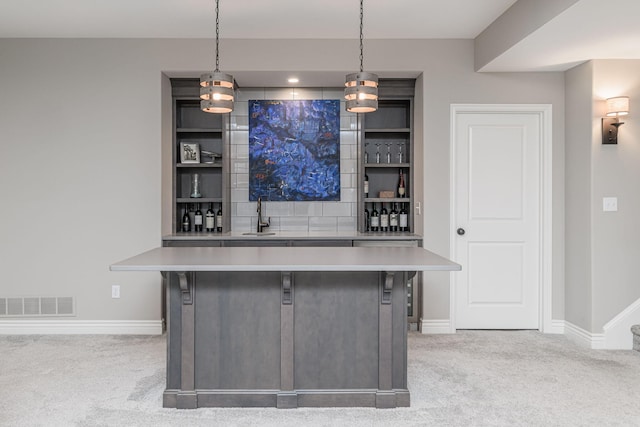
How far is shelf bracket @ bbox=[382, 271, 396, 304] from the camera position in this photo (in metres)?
2.73

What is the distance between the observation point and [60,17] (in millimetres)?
3959

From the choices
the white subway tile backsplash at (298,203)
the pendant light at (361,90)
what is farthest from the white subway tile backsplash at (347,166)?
the pendant light at (361,90)

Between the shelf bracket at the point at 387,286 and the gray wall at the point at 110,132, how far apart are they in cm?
189

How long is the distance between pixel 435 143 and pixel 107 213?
3.07 meters

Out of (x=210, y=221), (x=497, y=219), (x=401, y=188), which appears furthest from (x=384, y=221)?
(x=210, y=221)

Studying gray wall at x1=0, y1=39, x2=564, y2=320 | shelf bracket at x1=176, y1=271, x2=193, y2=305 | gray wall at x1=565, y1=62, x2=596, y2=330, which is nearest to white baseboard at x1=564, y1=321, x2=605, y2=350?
gray wall at x1=565, y1=62, x2=596, y2=330

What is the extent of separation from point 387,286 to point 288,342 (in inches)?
Answer: 25.9

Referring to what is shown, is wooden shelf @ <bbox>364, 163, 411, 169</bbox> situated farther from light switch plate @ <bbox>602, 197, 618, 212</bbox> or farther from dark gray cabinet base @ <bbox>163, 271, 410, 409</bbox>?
dark gray cabinet base @ <bbox>163, 271, 410, 409</bbox>

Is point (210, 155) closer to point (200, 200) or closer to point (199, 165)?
point (199, 165)

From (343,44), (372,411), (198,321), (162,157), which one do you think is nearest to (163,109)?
(162,157)

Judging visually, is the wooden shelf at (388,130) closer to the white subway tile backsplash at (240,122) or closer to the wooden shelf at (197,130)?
the white subway tile backsplash at (240,122)

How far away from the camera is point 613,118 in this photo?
157 inches

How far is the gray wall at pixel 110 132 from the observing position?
4441 millimetres

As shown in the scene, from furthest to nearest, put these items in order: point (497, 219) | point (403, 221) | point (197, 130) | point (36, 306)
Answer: point (403, 221), point (197, 130), point (497, 219), point (36, 306)
